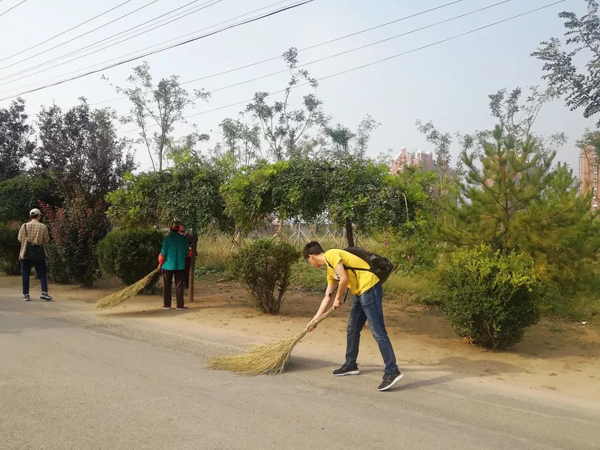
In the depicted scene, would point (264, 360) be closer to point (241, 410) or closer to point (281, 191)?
point (241, 410)

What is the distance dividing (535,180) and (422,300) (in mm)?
3543

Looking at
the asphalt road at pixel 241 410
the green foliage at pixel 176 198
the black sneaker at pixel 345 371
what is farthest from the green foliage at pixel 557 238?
the green foliage at pixel 176 198

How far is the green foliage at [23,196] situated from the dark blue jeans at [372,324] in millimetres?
12970

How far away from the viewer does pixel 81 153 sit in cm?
1850

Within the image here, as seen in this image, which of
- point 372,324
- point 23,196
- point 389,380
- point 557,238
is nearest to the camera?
point 389,380

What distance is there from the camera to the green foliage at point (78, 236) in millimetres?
13398

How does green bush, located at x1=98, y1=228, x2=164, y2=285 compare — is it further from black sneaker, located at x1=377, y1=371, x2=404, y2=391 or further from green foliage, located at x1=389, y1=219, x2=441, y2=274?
black sneaker, located at x1=377, y1=371, x2=404, y2=391

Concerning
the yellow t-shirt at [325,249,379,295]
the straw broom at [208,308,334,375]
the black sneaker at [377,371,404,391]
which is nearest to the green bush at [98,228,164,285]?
the straw broom at [208,308,334,375]

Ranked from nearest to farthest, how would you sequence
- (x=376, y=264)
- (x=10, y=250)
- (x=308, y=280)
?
(x=376, y=264) < (x=308, y=280) < (x=10, y=250)

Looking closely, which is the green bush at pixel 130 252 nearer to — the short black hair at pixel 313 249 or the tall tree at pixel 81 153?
the tall tree at pixel 81 153

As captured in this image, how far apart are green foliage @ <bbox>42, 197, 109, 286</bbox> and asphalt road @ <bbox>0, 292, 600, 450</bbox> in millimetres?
6502

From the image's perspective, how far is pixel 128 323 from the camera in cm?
938

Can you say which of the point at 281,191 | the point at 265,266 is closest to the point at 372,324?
the point at 281,191

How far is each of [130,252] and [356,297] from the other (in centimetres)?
741
